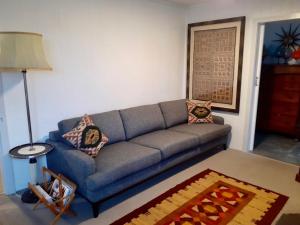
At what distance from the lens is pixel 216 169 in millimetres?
3240

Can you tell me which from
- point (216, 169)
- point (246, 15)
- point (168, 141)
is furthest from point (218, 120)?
point (246, 15)

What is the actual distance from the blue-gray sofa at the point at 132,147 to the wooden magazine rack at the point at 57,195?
0.39 ft

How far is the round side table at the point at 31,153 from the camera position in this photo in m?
2.24

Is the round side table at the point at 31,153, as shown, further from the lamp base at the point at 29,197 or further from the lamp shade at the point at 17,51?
the lamp shade at the point at 17,51

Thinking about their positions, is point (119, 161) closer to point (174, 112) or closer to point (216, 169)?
point (216, 169)

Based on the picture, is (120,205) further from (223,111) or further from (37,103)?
(223,111)

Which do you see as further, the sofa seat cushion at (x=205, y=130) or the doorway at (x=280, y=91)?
the doorway at (x=280, y=91)

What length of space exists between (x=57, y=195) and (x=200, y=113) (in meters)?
2.46

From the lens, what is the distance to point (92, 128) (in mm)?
2629

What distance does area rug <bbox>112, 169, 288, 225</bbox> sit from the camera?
2.18 m

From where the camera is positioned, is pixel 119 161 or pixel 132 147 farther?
pixel 132 147

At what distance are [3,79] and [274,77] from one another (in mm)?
4361

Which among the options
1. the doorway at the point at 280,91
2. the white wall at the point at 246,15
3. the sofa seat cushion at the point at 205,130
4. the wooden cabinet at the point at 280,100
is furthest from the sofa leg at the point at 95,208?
the wooden cabinet at the point at 280,100

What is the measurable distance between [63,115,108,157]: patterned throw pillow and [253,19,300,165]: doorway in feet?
8.92
